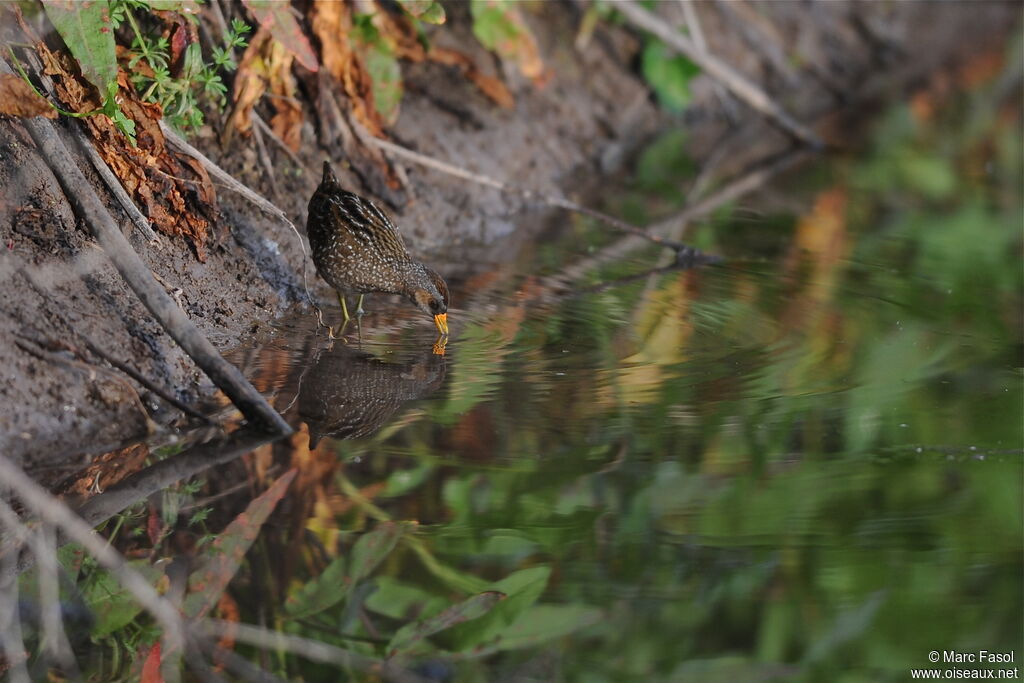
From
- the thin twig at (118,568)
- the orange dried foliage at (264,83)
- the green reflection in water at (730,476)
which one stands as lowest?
the green reflection in water at (730,476)

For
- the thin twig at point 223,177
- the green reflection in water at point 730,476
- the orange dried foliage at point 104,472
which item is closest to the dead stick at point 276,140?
the thin twig at point 223,177

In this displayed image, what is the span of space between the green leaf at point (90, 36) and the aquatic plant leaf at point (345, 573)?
202 centimetres

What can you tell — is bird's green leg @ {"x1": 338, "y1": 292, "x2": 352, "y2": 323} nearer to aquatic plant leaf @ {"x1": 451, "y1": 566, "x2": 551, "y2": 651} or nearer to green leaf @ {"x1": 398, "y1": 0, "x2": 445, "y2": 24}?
green leaf @ {"x1": 398, "y1": 0, "x2": 445, "y2": 24}

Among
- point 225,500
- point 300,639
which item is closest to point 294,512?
point 225,500

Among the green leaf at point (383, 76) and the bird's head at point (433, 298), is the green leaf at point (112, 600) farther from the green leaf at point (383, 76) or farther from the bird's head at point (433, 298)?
the green leaf at point (383, 76)

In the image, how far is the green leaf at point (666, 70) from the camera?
9.68 m

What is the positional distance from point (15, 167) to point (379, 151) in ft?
7.96

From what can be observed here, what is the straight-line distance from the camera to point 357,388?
4.39 metres

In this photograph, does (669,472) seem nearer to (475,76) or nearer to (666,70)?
(475,76)

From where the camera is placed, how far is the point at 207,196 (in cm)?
507

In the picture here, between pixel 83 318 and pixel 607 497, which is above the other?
pixel 83 318

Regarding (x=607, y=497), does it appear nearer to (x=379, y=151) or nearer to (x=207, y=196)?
(x=207, y=196)

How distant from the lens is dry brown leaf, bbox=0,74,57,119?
12.9 ft

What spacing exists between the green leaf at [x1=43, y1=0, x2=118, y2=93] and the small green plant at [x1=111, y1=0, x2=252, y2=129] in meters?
0.40
